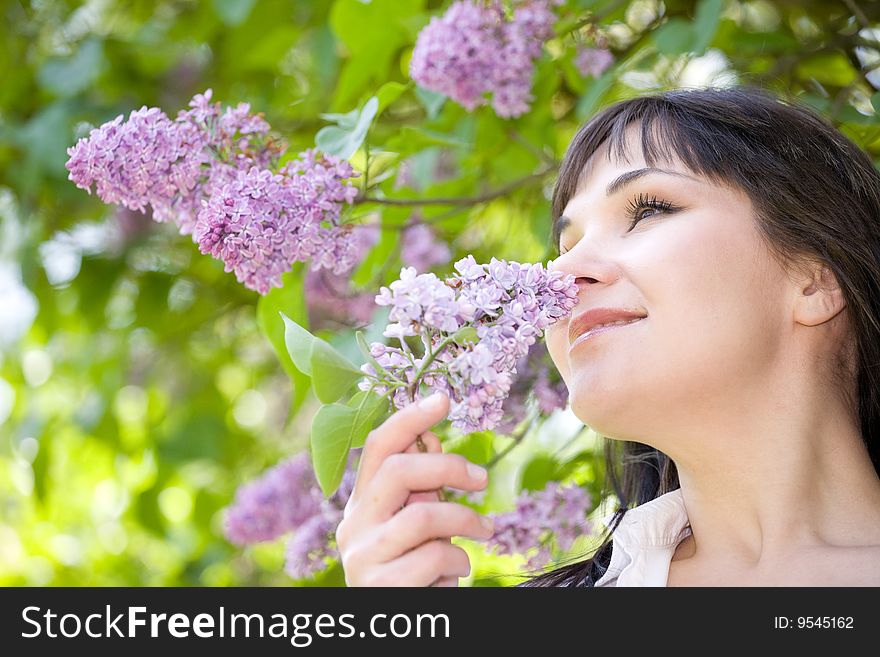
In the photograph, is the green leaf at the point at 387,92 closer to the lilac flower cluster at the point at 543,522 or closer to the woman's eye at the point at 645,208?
the woman's eye at the point at 645,208

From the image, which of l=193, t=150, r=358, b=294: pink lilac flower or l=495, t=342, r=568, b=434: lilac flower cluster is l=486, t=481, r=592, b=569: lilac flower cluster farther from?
l=193, t=150, r=358, b=294: pink lilac flower

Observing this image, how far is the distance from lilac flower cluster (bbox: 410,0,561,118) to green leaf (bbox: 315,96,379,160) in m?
0.20

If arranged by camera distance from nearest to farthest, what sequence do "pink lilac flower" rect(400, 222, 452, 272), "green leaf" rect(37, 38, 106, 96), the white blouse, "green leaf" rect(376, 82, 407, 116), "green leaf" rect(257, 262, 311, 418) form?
the white blouse → "green leaf" rect(376, 82, 407, 116) → "green leaf" rect(257, 262, 311, 418) → "pink lilac flower" rect(400, 222, 452, 272) → "green leaf" rect(37, 38, 106, 96)

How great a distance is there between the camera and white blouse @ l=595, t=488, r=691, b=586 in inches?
39.8

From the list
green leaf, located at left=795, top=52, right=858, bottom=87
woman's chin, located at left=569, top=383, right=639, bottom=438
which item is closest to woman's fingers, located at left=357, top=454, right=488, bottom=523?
woman's chin, located at left=569, top=383, right=639, bottom=438

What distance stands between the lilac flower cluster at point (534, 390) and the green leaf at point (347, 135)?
40 cm

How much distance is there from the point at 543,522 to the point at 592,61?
0.67m

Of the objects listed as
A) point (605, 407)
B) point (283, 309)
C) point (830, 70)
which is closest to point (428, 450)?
point (605, 407)

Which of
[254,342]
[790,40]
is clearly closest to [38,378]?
[254,342]

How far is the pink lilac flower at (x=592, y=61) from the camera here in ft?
4.87

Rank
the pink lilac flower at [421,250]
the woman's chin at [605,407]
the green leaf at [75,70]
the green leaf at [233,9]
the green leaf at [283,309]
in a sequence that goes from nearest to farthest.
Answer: the woman's chin at [605,407] < the green leaf at [283,309] < the pink lilac flower at [421,250] < the green leaf at [233,9] < the green leaf at [75,70]

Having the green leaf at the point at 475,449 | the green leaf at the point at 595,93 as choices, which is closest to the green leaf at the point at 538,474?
the green leaf at the point at 475,449
